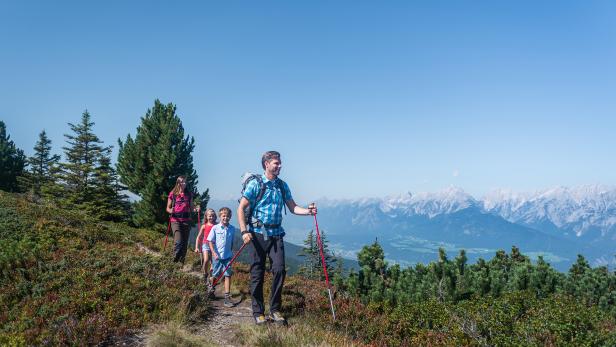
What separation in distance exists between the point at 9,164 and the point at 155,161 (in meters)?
24.5

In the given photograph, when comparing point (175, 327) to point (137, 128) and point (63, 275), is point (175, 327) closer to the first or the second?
point (63, 275)

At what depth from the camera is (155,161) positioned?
939 inches

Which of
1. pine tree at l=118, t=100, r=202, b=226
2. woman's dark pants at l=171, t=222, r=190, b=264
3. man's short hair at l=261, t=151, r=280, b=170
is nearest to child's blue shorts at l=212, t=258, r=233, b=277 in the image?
woman's dark pants at l=171, t=222, r=190, b=264

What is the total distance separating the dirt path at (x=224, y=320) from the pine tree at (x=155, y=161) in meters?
16.0

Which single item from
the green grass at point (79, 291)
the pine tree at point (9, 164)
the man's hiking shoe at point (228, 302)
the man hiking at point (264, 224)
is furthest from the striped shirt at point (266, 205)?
the pine tree at point (9, 164)

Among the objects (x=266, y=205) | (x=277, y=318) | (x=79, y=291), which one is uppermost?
(x=266, y=205)

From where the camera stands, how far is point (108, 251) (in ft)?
34.6

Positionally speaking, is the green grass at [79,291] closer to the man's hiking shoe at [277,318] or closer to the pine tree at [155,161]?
the man's hiking shoe at [277,318]

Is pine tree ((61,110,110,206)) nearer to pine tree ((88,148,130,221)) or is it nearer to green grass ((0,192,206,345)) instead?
pine tree ((88,148,130,221))

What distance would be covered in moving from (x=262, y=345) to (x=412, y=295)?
12.9ft

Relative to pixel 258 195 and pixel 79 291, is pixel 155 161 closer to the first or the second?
pixel 79 291

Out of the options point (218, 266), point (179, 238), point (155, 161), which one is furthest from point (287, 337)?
point (155, 161)

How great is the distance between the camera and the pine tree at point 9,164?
37062 millimetres

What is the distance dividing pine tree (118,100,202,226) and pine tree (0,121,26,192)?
20528 mm
